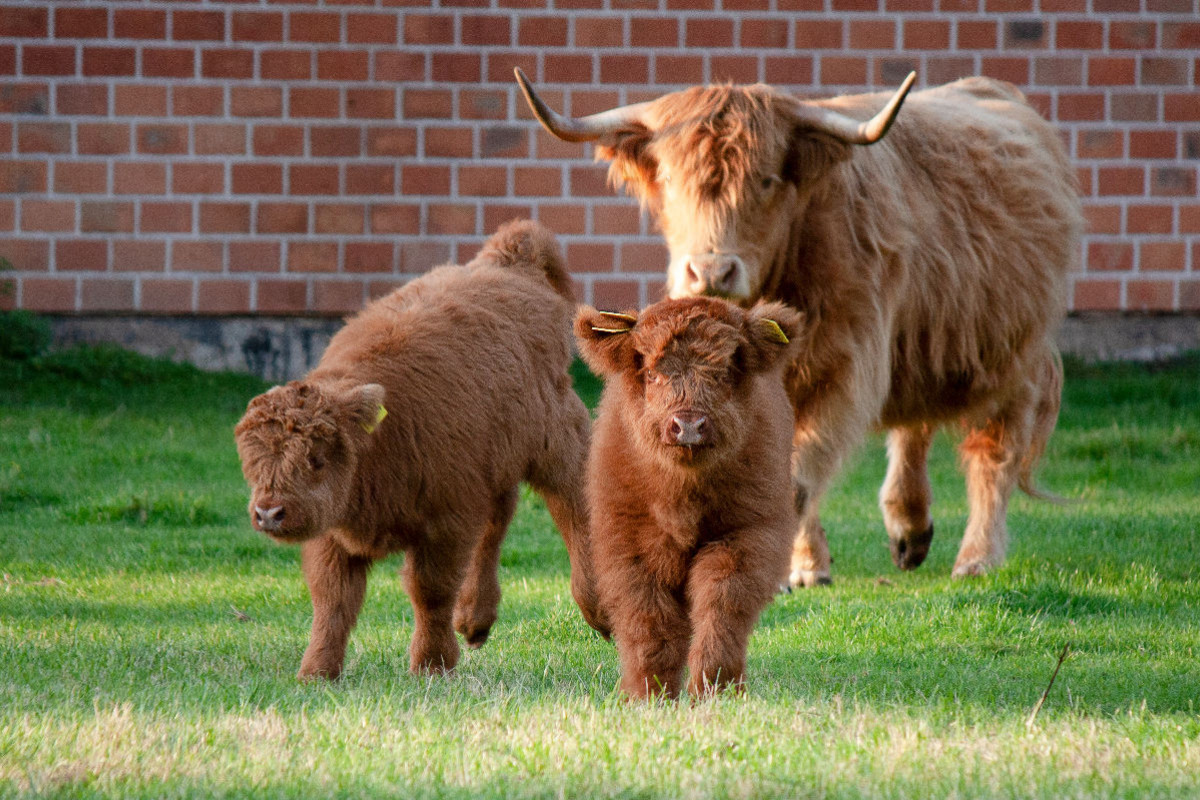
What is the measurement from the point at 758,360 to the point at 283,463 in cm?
152

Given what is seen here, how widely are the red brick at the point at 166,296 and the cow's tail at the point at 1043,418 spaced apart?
677 cm

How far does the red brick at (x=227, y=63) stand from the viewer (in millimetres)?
12250

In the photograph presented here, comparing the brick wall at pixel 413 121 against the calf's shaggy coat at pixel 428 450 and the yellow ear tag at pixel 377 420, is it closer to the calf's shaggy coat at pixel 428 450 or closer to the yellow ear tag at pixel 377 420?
the calf's shaggy coat at pixel 428 450

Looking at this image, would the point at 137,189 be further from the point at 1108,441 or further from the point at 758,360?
the point at 758,360

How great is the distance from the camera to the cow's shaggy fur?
6.61m

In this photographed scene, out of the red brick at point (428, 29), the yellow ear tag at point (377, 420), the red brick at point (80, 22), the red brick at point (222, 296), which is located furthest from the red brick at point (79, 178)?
the yellow ear tag at point (377, 420)

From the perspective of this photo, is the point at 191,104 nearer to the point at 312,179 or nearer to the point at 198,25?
the point at 198,25

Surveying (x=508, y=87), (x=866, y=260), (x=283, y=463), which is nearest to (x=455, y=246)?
(x=508, y=87)

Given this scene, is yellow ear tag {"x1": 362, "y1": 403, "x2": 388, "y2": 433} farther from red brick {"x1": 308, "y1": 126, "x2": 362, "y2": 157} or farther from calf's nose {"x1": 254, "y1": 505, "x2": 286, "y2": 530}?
red brick {"x1": 308, "y1": 126, "x2": 362, "y2": 157}

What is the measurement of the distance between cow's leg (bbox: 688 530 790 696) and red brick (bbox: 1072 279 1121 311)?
8.92 m

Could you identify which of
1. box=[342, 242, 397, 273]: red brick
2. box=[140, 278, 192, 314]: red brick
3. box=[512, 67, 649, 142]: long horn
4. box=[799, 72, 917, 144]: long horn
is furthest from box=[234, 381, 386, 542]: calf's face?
box=[140, 278, 192, 314]: red brick

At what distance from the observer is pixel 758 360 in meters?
4.53

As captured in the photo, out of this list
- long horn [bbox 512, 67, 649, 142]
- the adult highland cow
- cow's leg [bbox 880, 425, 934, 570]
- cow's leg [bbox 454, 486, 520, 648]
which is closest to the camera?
cow's leg [bbox 454, 486, 520, 648]

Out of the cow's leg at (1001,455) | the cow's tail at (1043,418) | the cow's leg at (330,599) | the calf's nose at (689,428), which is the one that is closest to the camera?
the calf's nose at (689,428)
